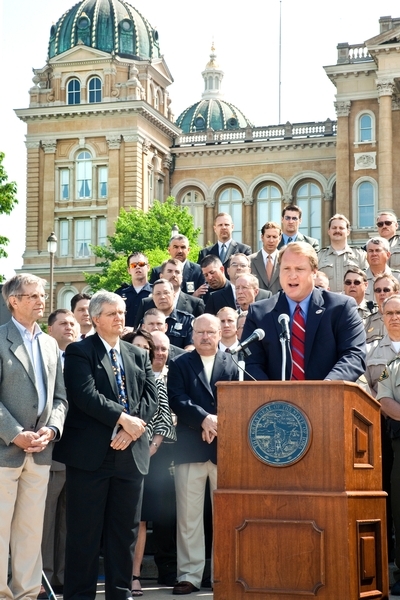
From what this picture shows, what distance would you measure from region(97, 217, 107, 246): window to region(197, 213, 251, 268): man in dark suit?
52.6 meters

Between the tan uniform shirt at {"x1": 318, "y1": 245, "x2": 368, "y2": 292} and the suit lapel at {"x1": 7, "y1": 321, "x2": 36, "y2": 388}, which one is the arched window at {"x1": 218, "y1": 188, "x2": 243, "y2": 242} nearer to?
the tan uniform shirt at {"x1": 318, "y1": 245, "x2": 368, "y2": 292}

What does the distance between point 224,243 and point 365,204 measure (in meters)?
48.0

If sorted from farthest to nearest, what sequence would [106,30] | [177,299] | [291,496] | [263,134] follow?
[263,134] < [106,30] < [177,299] < [291,496]

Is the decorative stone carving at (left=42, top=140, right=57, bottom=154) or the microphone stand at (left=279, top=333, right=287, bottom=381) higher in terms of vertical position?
the decorative stone carving at (left=42, top=140, right=57, bottom=154)

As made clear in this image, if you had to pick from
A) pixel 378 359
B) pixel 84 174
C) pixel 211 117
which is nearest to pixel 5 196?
pixel 378 359

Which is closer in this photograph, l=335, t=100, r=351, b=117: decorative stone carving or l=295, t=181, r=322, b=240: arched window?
l=335, t=100, r=351, b=117: decorative stone carving

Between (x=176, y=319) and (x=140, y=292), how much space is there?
156 centimetres

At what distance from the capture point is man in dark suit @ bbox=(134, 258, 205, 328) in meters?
12.2

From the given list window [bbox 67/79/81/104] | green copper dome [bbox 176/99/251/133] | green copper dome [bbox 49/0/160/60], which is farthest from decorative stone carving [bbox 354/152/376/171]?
green copper dome [bbox 176/99/251/133]

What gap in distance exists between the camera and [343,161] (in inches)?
2448

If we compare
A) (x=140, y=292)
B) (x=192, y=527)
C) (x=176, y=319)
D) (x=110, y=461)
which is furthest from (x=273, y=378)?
(x=140, y=292)

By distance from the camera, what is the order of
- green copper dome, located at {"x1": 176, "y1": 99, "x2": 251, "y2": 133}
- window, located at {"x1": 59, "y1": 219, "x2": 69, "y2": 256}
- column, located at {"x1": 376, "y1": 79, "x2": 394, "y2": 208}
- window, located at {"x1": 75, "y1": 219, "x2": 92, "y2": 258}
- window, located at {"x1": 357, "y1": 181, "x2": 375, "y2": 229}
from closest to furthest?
1. column, located at {"x1": 376, "y1": 79, "x2": 394, "y2": 208}
2. window, located at {"x1": 357, "y1": 181, "x2": 375, "y2": 229}
3. window, located at {"x1": 75, "y1": 219, "x2": 92, "y2": 258}
4. window, located at {"x1": 59, "y1": 219, "x2": 69, "y2": 256}
5. green copper dome, located at {"x1": 176, "y1": 99, "x2": 251, "y2": 133}

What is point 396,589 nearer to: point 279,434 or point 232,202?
point 279,434

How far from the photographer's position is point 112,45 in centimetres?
6994
